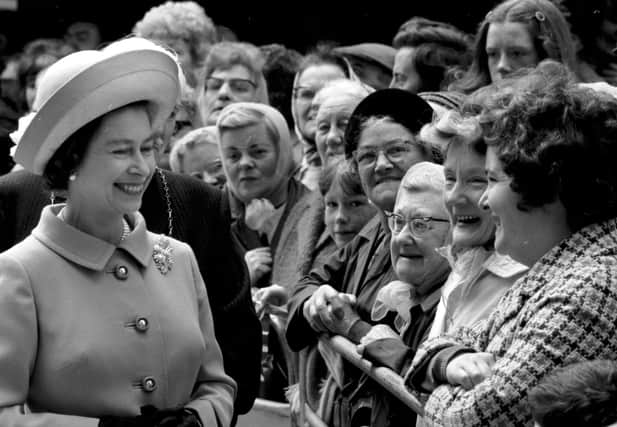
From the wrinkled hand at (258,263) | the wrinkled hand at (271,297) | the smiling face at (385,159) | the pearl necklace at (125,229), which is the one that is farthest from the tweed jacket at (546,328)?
the wrinkled hand at (258,263)

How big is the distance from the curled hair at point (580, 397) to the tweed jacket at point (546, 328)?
236mm

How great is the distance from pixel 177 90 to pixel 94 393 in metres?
0.91

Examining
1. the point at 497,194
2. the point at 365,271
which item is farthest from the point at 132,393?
the point at 365,271

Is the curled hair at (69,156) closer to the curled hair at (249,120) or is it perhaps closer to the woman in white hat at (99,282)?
the woman in white hat at (99,282)

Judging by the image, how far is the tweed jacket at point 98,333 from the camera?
11.0 feet

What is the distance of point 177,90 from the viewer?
3.73 m

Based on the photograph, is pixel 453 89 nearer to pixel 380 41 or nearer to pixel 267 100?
pixel 267 100

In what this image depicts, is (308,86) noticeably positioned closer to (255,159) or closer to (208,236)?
(255,159)

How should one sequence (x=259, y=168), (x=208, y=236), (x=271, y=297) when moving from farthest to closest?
(x=259, y=168)
(x=271, y=297)
(x=208, y=236)

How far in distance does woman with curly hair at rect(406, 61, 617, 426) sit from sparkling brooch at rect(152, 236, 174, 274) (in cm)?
82

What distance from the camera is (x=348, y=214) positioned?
573 cm

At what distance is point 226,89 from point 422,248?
3526 mm

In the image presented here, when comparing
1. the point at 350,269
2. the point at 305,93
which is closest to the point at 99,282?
the point at 350,269

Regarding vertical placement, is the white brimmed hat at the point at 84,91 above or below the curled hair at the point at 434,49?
above
